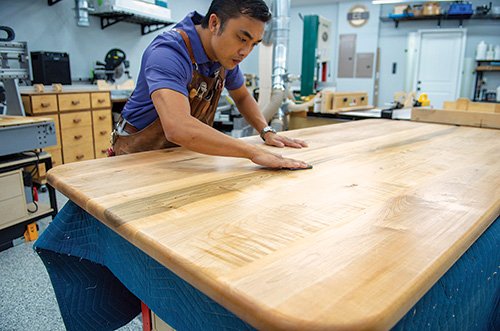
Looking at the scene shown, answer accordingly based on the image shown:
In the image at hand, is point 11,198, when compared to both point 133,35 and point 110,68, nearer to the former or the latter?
point 110,68

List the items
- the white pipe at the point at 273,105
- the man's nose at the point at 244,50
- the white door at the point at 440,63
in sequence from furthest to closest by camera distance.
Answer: the white door at the point at 440,63 → the white pipe at the point at 273,105 → the man's nose at the point at 244,50

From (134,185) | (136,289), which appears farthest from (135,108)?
(136,289)

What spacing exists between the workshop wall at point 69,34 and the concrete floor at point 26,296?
3.31 m

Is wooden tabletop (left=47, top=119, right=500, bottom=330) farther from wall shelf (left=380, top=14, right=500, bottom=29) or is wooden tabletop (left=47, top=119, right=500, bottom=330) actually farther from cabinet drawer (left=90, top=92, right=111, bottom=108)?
wall shelf (left=380, top=14, right=500, bottom=29)

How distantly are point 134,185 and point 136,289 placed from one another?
0.80 ft

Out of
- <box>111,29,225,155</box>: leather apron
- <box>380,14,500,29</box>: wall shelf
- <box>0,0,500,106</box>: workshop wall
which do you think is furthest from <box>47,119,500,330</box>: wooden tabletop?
<box>380,14,500,29</box>: wall shelf

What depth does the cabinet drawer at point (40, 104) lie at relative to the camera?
3.72 m

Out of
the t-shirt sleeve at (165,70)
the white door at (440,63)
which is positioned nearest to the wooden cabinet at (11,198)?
the t-shirt sleeve at (165,70)

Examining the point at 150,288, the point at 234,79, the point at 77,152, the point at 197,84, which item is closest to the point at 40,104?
the point at 77,152

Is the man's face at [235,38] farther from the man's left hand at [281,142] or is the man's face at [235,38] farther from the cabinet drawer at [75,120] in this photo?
the cabinet drawer at [75,120]

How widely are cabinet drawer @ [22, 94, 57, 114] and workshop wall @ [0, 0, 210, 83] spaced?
1137 millimetres

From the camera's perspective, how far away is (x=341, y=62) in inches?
350

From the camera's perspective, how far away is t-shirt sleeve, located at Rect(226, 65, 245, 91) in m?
1.64

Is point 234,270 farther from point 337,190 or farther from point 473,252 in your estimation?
point 473,252
